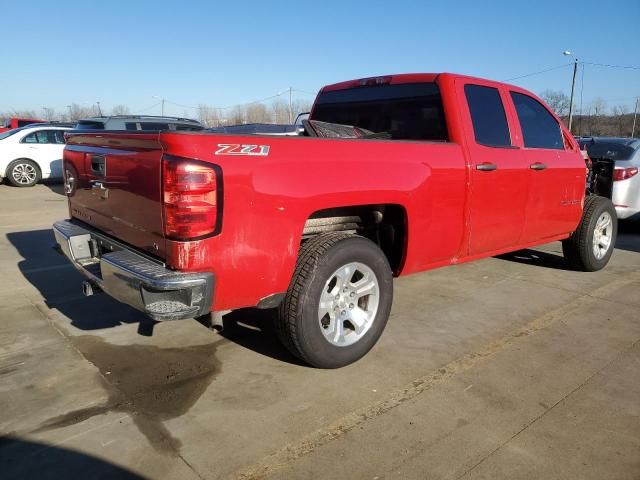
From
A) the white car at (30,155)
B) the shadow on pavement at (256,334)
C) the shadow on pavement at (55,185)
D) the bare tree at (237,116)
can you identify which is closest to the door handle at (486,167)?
the shadow on pavement at (256,334)

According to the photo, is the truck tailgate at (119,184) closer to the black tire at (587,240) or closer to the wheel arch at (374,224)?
the wheel arch at (374,224)

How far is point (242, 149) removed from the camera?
2.68 metres

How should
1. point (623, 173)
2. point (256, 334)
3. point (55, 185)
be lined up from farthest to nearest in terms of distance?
point (55, 185), point (623, 173), point (256, 334)

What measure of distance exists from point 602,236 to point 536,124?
1952 millimetres

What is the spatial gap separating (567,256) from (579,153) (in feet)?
3.91

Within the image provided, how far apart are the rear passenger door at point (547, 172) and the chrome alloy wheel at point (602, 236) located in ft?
1.91

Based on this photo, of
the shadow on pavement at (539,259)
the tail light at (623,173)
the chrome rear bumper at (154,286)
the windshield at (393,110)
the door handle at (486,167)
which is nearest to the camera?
the chrome rear bumper at (154,286)

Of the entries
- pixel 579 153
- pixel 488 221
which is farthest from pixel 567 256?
pixel 488 221

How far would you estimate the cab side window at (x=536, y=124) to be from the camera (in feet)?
15.5

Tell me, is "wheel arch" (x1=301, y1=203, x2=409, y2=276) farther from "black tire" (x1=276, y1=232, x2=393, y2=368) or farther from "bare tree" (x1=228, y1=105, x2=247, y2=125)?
"bare tree" (x1=228, y1=105, x2=247, y2=125)

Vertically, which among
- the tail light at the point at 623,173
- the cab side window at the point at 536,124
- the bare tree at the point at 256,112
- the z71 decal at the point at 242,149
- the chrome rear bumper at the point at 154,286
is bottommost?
the chrome rear bumper at the point at 154,286

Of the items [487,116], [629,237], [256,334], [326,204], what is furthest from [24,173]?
[629,237]

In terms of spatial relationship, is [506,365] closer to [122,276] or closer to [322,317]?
[322,317]

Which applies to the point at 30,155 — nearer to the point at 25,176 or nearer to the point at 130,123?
the point at 25,176
